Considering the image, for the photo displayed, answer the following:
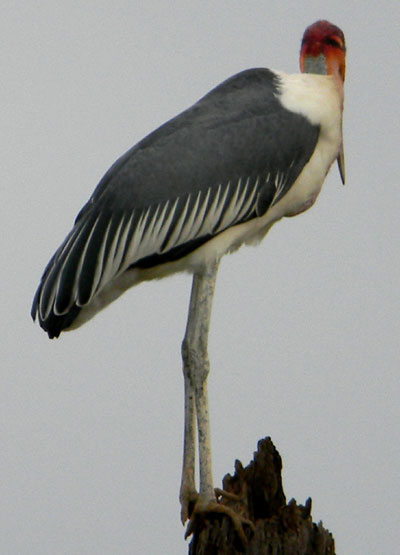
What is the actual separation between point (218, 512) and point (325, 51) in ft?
10.6

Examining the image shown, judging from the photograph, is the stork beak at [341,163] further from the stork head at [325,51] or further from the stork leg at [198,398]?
the stork leg at [198,398]

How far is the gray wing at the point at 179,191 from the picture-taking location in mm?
9086

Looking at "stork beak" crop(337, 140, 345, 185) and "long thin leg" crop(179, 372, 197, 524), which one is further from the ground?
"stork beak" crop(337, 140, 345, 185)

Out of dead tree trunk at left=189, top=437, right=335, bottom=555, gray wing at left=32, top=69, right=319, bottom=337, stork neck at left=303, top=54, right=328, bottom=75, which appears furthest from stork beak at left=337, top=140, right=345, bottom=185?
dead tree trunk at left=189, top=437, right=335, bottom=555

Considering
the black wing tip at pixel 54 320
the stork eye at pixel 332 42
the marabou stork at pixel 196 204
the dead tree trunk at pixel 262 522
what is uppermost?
the stork eye at pixel 332 42

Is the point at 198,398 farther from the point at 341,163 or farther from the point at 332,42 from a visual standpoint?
the point at 332,42

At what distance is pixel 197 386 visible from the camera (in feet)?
30.9

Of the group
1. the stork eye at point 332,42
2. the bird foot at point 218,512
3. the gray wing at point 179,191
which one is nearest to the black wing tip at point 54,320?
the gray wing at point 179,191

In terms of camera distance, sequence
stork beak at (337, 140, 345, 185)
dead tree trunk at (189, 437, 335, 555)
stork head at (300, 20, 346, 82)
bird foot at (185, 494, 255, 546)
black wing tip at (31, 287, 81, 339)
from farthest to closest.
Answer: stork head at (300, 20, 346, 82)
stork beak at (337, 140, 345, 185)
black wing tip at (31, 287, 81, 339)
bird foot at (185, 494, 255, 546)
dead tree trunk at (189, 437, 335, 555)

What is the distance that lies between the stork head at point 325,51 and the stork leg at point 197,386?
69.6 inches

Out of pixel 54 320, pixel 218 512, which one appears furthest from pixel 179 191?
pixel 218 512

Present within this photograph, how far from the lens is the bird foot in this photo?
344 inches

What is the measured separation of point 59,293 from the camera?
8.98 m

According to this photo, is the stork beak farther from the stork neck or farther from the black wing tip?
the black wing tip
